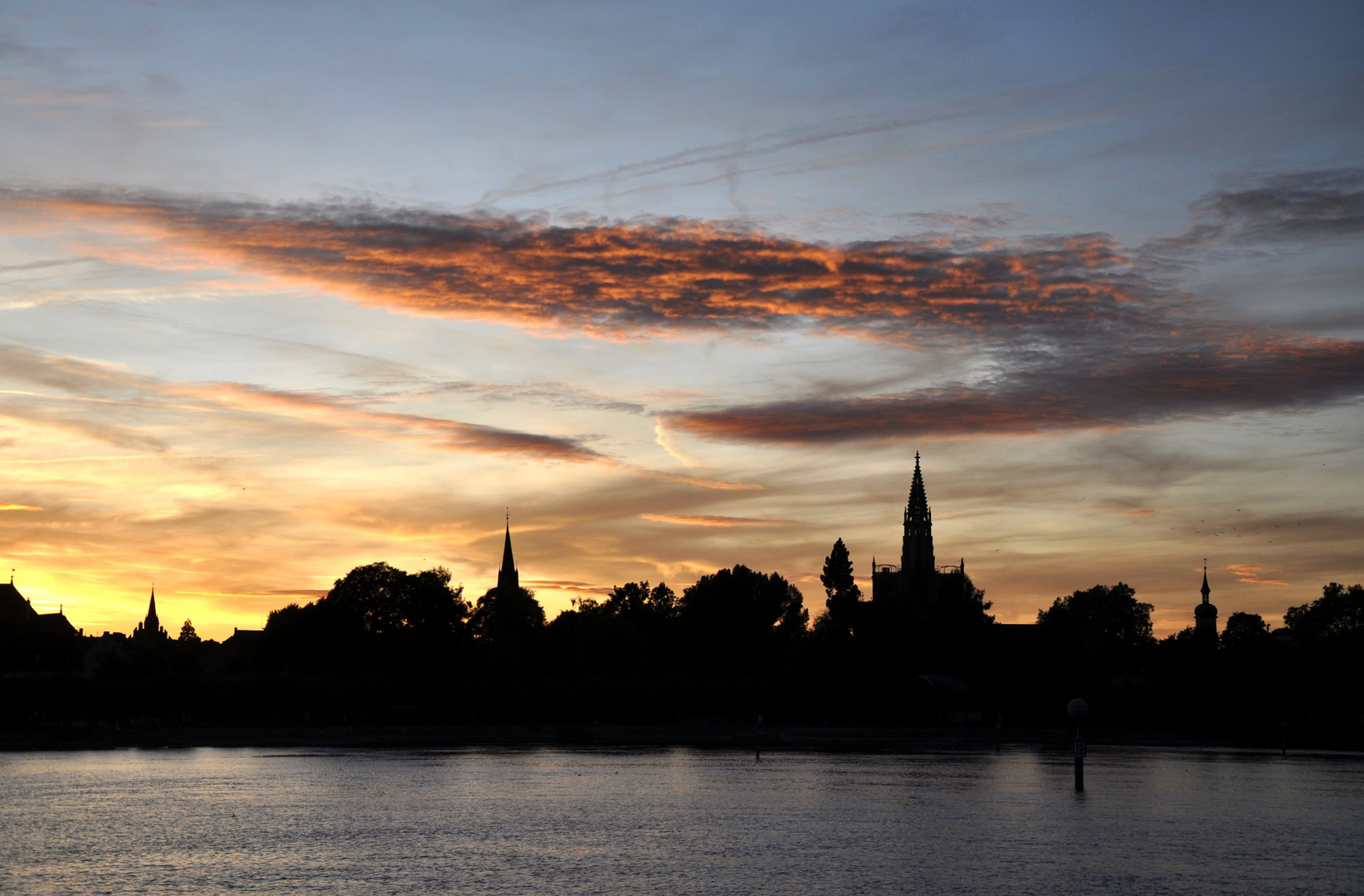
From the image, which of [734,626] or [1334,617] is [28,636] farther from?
[1334,617]

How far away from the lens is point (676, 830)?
4403 cm

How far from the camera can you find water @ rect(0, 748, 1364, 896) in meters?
33.7

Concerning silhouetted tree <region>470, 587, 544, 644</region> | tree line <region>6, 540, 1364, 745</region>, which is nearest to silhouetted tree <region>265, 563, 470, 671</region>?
tree line <region>6, 540, 1364, 745</region>

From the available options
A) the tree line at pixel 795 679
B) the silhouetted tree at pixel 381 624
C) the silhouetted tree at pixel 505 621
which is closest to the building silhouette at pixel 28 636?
the tree line at pixel 795 679

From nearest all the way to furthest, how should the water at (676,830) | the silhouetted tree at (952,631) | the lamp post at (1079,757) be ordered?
the water at (676,830) < the lamp post at (1079,757) < the silhouetted tree at (952,631)

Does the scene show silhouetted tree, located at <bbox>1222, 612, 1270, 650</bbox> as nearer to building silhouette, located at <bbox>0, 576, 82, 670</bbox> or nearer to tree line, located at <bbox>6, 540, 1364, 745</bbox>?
tree line, located at <bbox>6, 540, 1364, 745</bbox>

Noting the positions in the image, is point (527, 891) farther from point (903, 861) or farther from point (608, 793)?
point (608, 793)

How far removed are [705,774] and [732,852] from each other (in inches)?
1321

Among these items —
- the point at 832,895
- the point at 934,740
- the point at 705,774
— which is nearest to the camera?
the point at 832,895

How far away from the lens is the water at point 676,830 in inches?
1326

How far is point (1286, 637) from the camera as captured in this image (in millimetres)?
159625

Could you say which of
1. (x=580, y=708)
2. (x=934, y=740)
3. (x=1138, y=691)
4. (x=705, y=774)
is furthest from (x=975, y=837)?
(x=580, y=708)

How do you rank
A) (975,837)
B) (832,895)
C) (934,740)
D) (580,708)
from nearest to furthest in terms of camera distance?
(832,895) < (975,837) < (934,740) < (580,708)

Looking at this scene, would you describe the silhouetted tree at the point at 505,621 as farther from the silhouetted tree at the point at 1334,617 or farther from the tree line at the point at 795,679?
the silhouetted tree at the point at 1334,617
